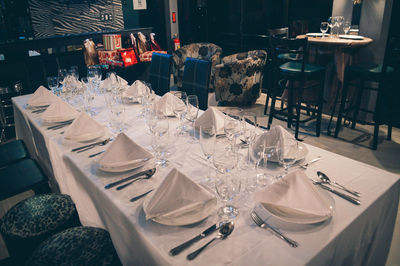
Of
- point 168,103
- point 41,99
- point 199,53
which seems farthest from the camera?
point 199,53

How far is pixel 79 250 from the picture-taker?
1.24 meters

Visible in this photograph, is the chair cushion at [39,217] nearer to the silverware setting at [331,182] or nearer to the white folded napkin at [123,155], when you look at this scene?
the white folded napkin at [123,155]

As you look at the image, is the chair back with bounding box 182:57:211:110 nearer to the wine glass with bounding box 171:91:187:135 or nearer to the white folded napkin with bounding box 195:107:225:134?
the wine glass with bounding box 171:91:187:135

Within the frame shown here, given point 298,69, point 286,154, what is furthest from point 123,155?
point 298,69

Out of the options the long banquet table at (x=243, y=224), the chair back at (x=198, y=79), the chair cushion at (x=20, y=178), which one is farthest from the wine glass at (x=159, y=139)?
the chair back at (x=198, y=79)

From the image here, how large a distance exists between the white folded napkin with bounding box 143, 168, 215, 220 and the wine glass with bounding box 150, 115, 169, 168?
0.34m

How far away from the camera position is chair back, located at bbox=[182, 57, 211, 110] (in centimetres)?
241

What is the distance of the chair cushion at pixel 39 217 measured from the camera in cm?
146

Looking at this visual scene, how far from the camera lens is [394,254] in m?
1.78

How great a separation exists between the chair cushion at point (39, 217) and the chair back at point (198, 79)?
129cm

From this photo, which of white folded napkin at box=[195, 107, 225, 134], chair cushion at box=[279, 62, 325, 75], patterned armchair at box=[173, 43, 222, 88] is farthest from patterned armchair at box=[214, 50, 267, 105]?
white folded napkin at box=[195, 107, 225, 134]

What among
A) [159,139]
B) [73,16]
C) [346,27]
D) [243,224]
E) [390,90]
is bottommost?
[390,90]

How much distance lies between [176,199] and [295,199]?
1.23 feet

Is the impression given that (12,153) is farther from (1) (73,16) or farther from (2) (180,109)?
(1) (73,16)
